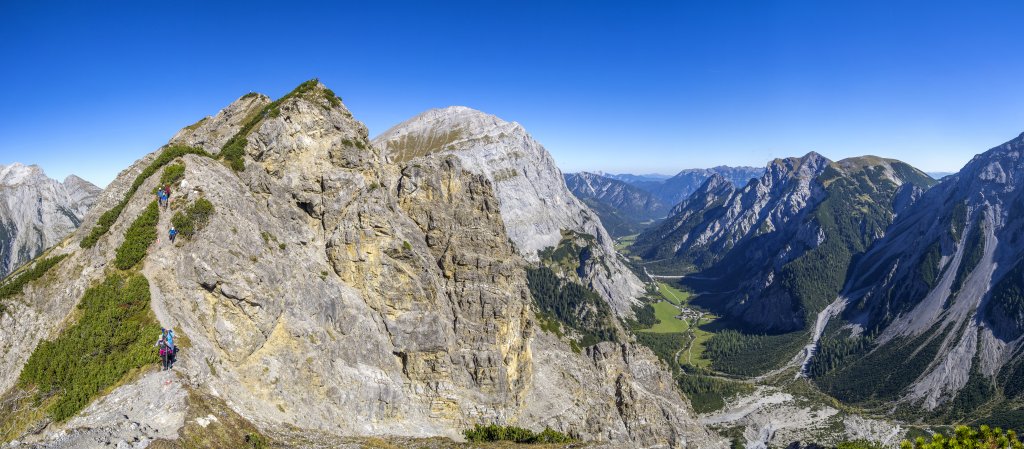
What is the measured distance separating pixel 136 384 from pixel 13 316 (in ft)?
60.9

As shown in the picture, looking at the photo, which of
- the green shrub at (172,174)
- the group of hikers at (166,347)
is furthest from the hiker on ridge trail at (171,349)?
the green shrub at (172,174)

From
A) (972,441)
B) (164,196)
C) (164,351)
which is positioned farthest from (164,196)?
(972,441)

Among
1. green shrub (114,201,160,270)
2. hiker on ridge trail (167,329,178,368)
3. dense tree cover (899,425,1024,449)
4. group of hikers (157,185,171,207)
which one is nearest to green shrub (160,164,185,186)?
group of hikers (157,185,171,207)

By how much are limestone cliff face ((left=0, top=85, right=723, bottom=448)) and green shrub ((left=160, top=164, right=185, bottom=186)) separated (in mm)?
740

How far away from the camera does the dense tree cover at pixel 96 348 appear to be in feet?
116

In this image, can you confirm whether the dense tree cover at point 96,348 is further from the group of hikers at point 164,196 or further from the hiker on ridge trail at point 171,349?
the group of hikers at point 164,196

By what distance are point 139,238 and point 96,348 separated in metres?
12.4

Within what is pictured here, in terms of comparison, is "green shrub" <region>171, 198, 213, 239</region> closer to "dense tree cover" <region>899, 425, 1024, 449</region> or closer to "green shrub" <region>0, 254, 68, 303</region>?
"green shrub" <region>0, 254, 68, 303</region>

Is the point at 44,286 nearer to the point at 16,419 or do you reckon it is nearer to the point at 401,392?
the point at 16,419

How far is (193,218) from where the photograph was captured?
50.0m

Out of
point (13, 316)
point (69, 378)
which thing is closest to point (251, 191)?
point (13, 316)

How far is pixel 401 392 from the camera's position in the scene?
6378 cm

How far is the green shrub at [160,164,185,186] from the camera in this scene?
2055 inches

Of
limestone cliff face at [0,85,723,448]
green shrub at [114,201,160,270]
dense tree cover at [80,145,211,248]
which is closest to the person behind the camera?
green shrub at [114,201,160,270]
